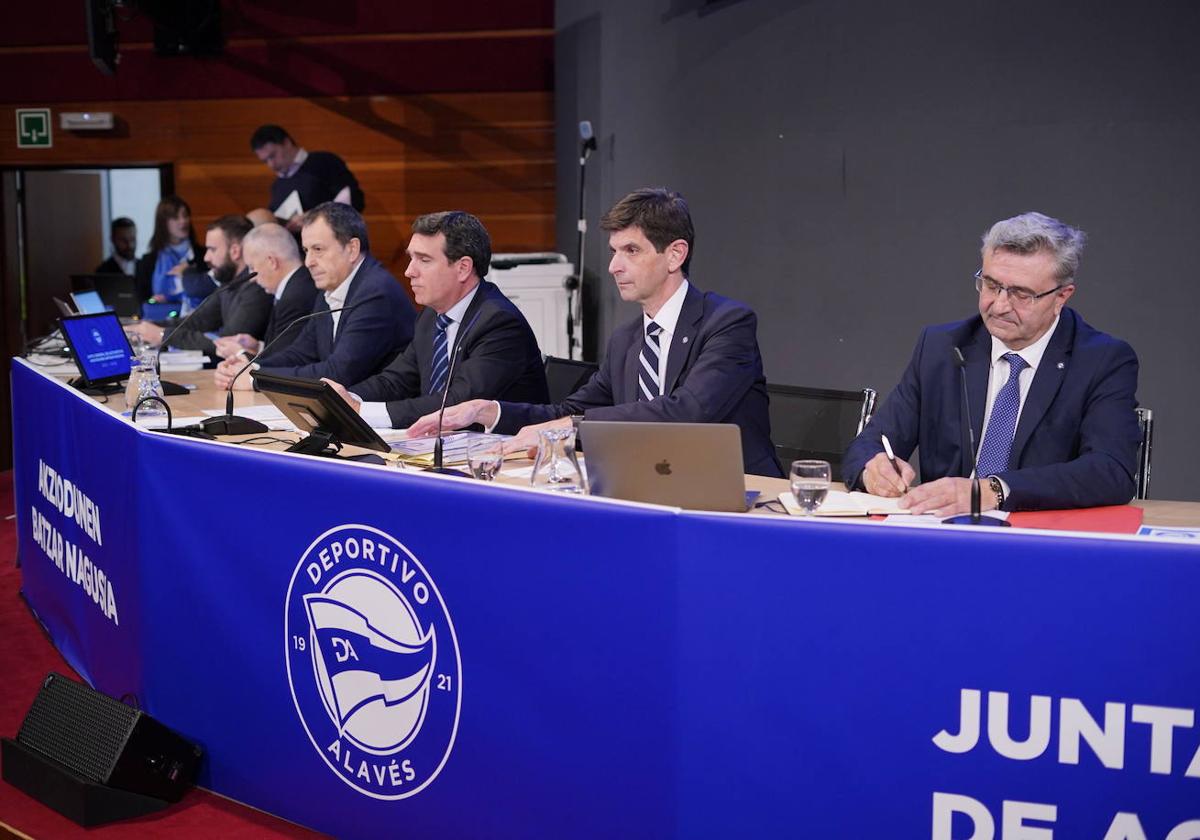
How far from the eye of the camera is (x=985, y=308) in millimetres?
2752

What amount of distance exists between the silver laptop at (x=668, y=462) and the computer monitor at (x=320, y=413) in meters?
0.86

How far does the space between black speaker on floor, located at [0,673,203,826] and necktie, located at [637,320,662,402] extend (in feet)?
4.78

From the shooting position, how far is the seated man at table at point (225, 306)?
5.72 meters

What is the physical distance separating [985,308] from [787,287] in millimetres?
2902

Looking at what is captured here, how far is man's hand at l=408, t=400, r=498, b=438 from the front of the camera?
337 centimetres

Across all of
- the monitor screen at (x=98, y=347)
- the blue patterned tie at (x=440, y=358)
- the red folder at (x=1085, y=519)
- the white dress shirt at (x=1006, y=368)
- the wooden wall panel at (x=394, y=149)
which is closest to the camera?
the red folder at (x=1085, y=519)

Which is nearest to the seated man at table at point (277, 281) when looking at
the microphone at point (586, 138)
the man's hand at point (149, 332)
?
the man's hand at point (149, 332)

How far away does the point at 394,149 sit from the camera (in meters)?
8.63

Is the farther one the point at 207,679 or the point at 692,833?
the point at 207,679

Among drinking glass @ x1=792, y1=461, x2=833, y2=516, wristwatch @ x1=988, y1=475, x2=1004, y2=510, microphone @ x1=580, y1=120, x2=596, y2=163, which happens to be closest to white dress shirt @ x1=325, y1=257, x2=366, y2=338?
microphone @ x1=580, y1=120, x2=596, y2=163

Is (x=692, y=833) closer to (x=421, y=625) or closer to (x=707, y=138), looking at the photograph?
(x=421, y=625)

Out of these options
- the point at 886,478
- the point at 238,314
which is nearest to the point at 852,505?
the point at 886,478

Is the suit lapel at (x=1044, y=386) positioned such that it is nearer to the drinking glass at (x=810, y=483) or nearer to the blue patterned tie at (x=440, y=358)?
the drinking glass at (x=810, y=483)

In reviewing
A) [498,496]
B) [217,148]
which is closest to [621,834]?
[498,496]
